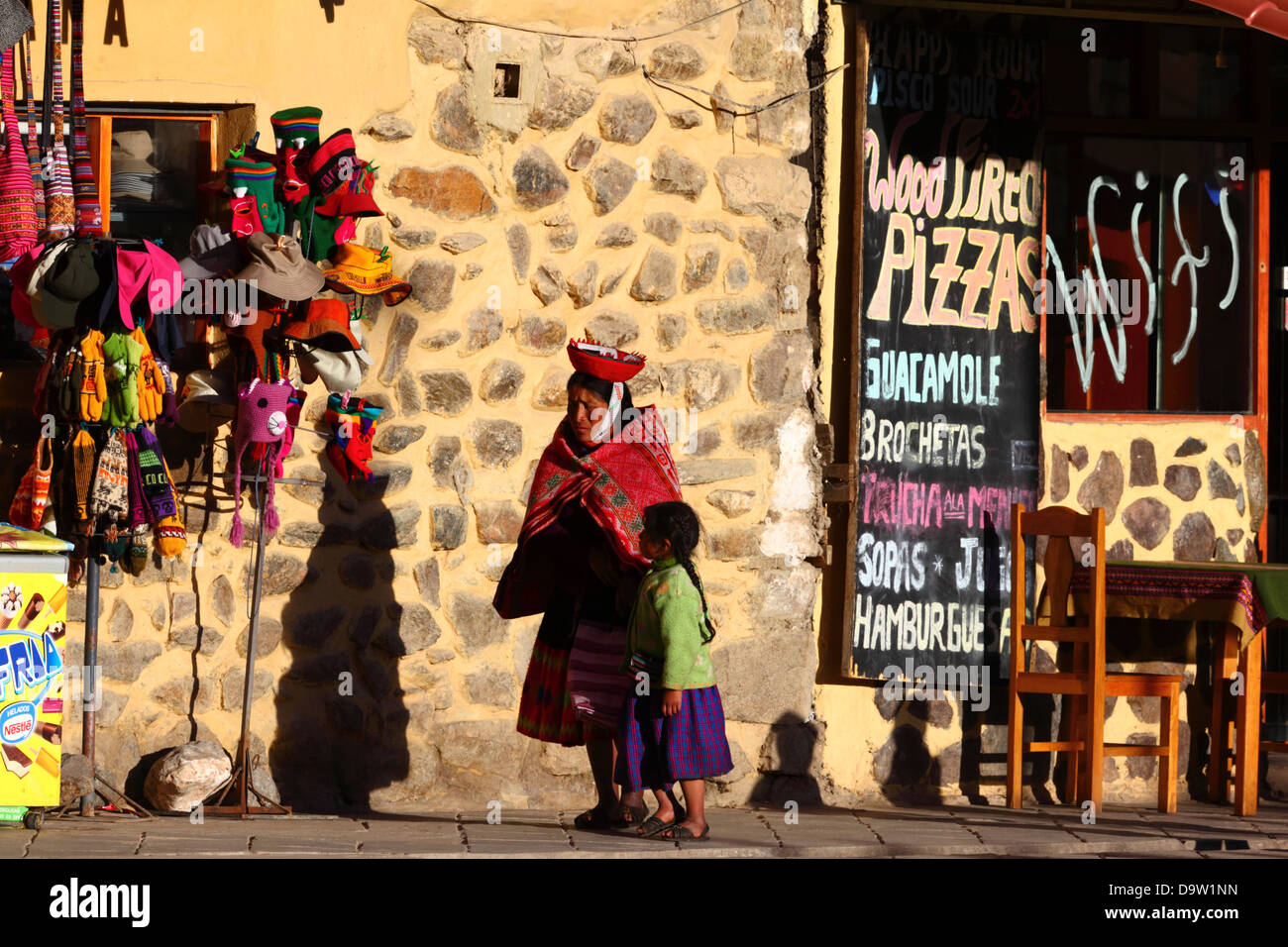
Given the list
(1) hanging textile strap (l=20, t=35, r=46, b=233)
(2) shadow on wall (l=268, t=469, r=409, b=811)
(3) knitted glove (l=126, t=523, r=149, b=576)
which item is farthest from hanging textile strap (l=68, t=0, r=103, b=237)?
(2) shadow on wall (l=268, t=469, r=409, b=811)

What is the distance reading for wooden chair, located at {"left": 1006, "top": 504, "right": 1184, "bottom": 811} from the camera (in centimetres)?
738

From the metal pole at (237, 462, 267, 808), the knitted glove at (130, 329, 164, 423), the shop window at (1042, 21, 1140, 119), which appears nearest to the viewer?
the knitted glove at (130, 329, 164, 423)

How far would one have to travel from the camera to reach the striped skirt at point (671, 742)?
6176 mm

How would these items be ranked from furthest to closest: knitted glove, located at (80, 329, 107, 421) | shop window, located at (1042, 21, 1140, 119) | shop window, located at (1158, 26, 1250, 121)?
shop window, located at (1158, 26, 1250, 121), shop window, located at (1042, 21, 1140, 119), knitted glove, located at (80, 329, 107, 421)

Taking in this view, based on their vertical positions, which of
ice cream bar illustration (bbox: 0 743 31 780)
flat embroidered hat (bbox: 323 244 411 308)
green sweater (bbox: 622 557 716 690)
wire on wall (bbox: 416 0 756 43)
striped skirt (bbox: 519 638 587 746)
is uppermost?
wire on wall (bbox: 416 0 756 43)

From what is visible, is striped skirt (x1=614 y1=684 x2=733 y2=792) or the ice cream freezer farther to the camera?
striped skirt (x1=614 y1=684 x2=733 y2=792)

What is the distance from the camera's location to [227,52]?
7160 millimetres

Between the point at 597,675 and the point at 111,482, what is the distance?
1.87m

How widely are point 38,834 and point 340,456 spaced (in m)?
1.76

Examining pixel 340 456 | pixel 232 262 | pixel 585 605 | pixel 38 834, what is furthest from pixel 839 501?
pixel 38 834

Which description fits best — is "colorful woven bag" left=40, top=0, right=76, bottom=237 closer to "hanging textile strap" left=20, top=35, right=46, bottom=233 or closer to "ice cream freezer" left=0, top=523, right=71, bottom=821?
"hanging textile strap" left=20, top=35, right=46, bottom=233

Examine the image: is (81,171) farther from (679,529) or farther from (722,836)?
(722,836)

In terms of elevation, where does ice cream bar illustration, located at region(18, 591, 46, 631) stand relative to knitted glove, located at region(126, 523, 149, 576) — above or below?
below

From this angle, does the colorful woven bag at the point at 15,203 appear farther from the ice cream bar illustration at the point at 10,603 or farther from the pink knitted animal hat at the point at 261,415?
the ice cream bar illustration at the point at 10,603
